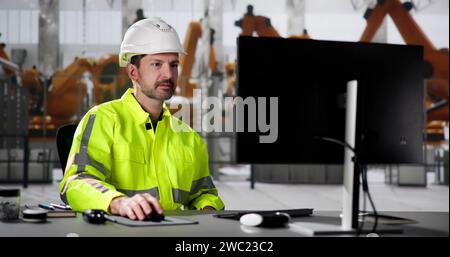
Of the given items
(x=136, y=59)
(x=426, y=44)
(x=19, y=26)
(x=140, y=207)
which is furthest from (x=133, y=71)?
(x=426, y=44)

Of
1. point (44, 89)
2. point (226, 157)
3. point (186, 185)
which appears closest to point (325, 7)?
point (226, 157)

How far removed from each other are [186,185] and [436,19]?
1019cm

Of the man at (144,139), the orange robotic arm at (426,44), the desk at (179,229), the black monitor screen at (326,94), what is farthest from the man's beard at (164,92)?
the orange robotic arm at (426,44)

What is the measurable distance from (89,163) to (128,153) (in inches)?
5.3

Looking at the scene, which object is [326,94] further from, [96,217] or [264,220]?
[96,217]

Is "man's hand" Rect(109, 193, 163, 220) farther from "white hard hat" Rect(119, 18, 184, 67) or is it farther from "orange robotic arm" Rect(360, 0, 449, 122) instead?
"orange robotic arm" Rect(360, 0, 449, 122)

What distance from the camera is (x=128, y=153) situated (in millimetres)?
1946

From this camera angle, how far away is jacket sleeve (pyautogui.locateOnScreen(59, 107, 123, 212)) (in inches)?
68.1

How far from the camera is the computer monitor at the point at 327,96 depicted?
1.40m

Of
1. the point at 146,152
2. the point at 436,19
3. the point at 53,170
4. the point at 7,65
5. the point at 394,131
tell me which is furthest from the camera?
the point at 436,19

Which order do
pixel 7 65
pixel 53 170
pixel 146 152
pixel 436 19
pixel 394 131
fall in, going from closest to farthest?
pixel 394 131, pixel 146 152, pixel 53 170, pixel 7 65, pixel 436 19

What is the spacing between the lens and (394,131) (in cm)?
154

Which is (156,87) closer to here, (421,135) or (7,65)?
(421,135)

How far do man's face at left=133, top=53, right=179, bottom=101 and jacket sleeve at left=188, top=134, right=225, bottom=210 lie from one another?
0.24 meters
